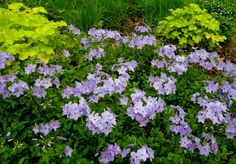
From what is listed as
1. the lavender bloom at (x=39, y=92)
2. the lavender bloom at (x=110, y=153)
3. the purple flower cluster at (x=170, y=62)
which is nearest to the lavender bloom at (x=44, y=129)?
the lavender bloom at (x=39, y=92)

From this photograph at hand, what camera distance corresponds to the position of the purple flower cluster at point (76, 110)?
2729mm

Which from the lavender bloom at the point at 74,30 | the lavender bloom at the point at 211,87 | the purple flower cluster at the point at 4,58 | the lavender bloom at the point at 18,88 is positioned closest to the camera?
the lavender bloom at the point at 18,88

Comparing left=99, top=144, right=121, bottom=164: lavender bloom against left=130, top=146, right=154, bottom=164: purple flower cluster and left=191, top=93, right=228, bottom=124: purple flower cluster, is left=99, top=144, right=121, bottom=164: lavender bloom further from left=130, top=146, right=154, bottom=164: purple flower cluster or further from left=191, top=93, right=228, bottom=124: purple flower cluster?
left=191, top=93, right=228, bottom=124: purple flower cluster

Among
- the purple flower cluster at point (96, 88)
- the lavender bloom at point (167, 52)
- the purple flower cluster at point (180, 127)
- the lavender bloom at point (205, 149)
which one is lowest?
the lavender bloom at point (205, 149)

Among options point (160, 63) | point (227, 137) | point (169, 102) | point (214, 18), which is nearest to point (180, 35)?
point (214, 18)

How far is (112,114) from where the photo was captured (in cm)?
269

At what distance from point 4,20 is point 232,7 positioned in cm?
344

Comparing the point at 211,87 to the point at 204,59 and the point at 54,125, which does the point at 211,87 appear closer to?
the point at 204,59

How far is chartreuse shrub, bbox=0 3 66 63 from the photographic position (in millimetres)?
3494

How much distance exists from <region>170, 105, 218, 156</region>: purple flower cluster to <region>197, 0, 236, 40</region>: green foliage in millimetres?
2397

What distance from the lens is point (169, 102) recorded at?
10.9ft

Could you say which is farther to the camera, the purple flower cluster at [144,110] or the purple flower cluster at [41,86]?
the purple flower cluster at [41,86]

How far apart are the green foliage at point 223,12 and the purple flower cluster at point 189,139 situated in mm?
2397

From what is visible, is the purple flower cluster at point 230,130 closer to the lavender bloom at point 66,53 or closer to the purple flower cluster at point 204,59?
the purple flower cluster at point 204,59
